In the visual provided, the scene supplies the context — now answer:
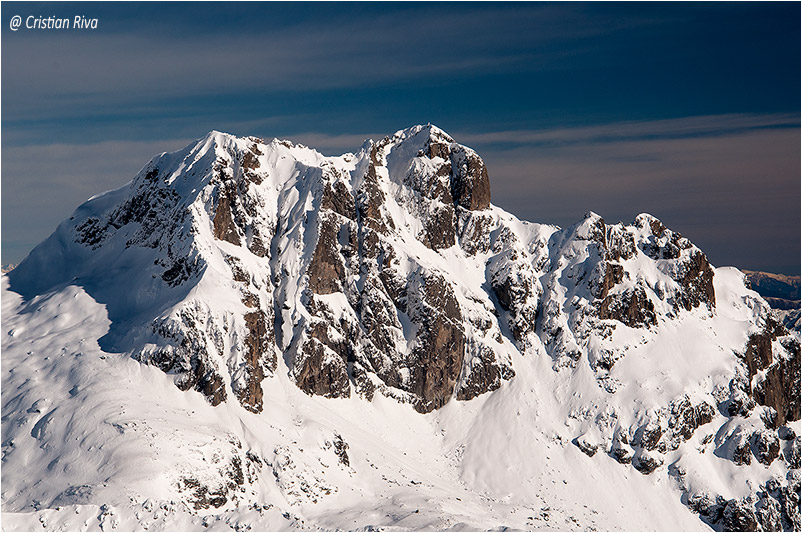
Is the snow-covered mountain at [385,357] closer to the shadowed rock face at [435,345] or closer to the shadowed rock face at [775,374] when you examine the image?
the shadowed rock face at [435,345]

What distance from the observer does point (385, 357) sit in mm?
147250

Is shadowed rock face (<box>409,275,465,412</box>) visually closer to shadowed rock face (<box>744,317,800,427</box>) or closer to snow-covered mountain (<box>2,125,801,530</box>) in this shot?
snow-covered mountain (<box>2,125,801,530</box>)

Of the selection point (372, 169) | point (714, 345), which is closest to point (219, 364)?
point (372, 169)

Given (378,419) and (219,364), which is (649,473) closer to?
(378,419)

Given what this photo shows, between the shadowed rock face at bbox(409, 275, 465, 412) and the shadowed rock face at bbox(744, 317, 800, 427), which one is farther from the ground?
the shadowed rock face at bbox(409, 275, 465, 412)

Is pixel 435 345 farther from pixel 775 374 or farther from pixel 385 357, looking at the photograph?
pixel 775 374

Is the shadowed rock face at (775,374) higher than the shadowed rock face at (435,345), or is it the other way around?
the shadowed rock face at (435,345)

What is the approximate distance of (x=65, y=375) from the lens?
120375 mm

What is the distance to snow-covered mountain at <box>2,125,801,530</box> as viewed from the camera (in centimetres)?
11512

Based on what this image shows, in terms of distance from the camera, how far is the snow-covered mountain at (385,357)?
11512cm

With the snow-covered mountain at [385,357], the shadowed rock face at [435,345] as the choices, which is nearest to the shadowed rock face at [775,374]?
the snow-covered mountain at [385,357]

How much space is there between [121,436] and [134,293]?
34.2 metres

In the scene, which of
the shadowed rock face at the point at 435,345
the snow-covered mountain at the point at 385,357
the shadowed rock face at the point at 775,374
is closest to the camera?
the snow-covered mountain at the point at 385,357

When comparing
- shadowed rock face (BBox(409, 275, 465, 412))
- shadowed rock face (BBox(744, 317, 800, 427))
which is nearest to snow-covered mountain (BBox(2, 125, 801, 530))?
shadowed rock face (BBox(409, 275, 465, 412))
